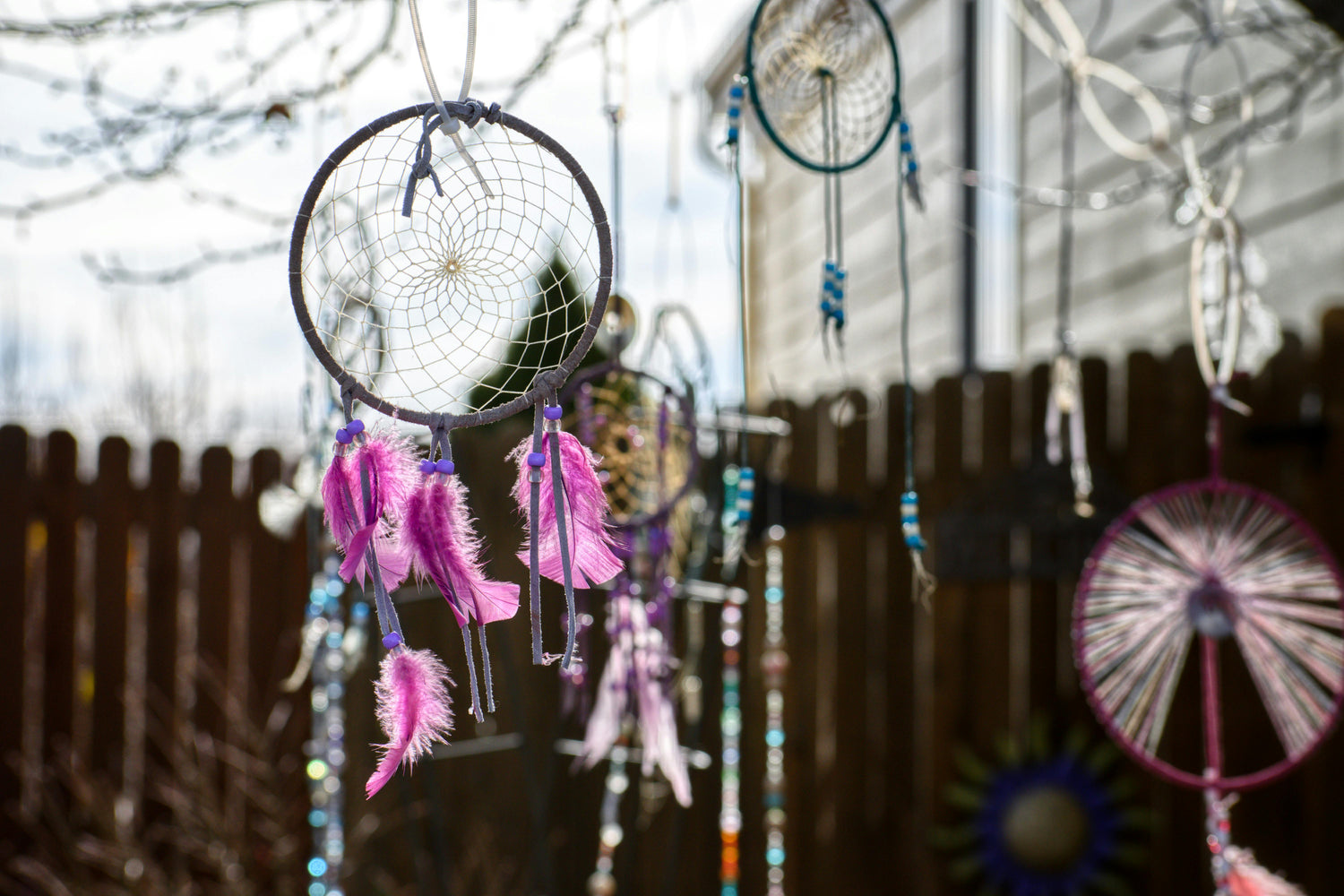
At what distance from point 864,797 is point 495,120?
2832mm

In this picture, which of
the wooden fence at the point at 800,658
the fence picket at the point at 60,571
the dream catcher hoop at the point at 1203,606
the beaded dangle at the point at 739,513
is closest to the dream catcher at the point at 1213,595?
the dream catcher hoop at the point at 1203,606

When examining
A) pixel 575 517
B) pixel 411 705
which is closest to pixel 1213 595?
pixel 575 517

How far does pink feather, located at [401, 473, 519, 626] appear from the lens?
758 mm

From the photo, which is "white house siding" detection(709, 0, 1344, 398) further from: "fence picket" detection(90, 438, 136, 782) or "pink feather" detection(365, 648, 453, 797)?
"fence picket" detection(90, 438, 136, 782)

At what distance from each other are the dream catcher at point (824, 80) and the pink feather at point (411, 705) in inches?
29.0

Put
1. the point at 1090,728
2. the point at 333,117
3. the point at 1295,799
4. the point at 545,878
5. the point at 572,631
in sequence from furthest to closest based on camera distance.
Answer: the point at 1090,728 < the point at 1295,799 < the point at 545,878 < the point at 333,117 < the point at 572,631

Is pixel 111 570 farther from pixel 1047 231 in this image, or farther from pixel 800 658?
pixel 1047 231

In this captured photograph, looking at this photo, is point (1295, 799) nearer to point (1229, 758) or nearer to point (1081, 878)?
point (1229, 758)

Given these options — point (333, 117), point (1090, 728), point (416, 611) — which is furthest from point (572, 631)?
point (1090, 728)

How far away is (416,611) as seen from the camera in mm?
3186

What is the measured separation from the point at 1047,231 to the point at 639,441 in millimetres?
3590

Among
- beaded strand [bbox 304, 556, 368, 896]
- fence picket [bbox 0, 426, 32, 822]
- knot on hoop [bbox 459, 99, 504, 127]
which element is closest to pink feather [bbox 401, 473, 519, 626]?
knot on hoop [bbox 459, 99, 504, 127]

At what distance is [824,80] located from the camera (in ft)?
4.37

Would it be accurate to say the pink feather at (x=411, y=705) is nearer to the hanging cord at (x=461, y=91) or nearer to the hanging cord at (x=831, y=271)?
the hanging cord at (x=461, y=91)
